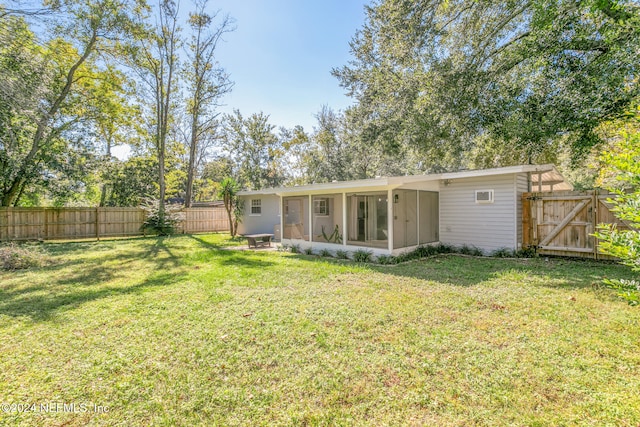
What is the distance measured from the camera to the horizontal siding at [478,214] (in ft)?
27.6

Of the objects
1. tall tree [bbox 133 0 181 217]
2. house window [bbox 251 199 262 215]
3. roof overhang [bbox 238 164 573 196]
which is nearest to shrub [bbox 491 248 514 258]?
A: roof overhang [bbox 238 164 573 196]

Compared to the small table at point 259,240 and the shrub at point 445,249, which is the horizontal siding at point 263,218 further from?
the shrub at point 445,249

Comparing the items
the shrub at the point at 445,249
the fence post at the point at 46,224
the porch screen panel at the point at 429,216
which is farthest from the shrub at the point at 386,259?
the fence post at the point at 46,224

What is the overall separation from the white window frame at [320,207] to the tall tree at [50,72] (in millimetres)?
9568

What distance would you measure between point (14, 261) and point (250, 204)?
30.7 ft

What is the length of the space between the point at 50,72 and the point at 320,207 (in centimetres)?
1313

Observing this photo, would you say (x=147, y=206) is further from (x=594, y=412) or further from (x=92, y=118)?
(x=594, y=412)

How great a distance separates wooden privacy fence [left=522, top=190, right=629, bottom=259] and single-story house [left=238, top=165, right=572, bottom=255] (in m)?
0.29

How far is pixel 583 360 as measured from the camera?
2.91 meters

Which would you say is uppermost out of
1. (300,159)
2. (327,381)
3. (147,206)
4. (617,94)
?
(300,159)

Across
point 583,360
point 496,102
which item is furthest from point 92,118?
point 583,360

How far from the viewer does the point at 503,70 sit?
855 cm

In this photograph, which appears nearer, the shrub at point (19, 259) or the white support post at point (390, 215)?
the shrub at point (19, 259)

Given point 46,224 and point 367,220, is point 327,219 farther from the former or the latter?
point 46,224
